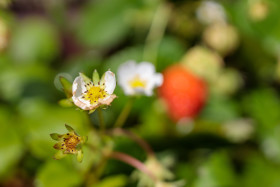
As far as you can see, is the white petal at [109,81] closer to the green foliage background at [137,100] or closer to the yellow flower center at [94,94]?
the yellow flower center at [94,94]

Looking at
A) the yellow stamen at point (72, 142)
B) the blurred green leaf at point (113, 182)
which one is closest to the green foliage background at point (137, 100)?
the blurred green leaf at point (113, 182)

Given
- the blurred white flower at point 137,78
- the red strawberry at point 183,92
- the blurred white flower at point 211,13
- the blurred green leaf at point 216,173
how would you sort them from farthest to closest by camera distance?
the blurred white flower at point 211,13 → the red strawberry at point 183,92 → the blurred green leaf at point 216,173 → the blurred white flower at point 137,78

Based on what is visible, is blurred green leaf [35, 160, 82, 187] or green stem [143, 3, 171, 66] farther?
green stem [143, 3, 171, 66]

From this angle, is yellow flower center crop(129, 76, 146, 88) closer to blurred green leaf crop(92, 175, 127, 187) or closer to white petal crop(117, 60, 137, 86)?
white petal crop(117, 60, 137, 86)

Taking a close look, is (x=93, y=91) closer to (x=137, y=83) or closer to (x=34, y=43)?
(x=137, y=83)

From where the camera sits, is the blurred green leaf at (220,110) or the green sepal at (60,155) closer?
the green sepal at (60,155)

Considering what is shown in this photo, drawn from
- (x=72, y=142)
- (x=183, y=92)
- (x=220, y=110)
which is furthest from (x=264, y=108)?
(x=72, y=142)

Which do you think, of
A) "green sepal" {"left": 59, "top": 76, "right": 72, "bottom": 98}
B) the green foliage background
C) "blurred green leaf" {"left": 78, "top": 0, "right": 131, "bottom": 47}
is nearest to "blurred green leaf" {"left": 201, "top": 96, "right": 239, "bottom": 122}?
the green foliage background
